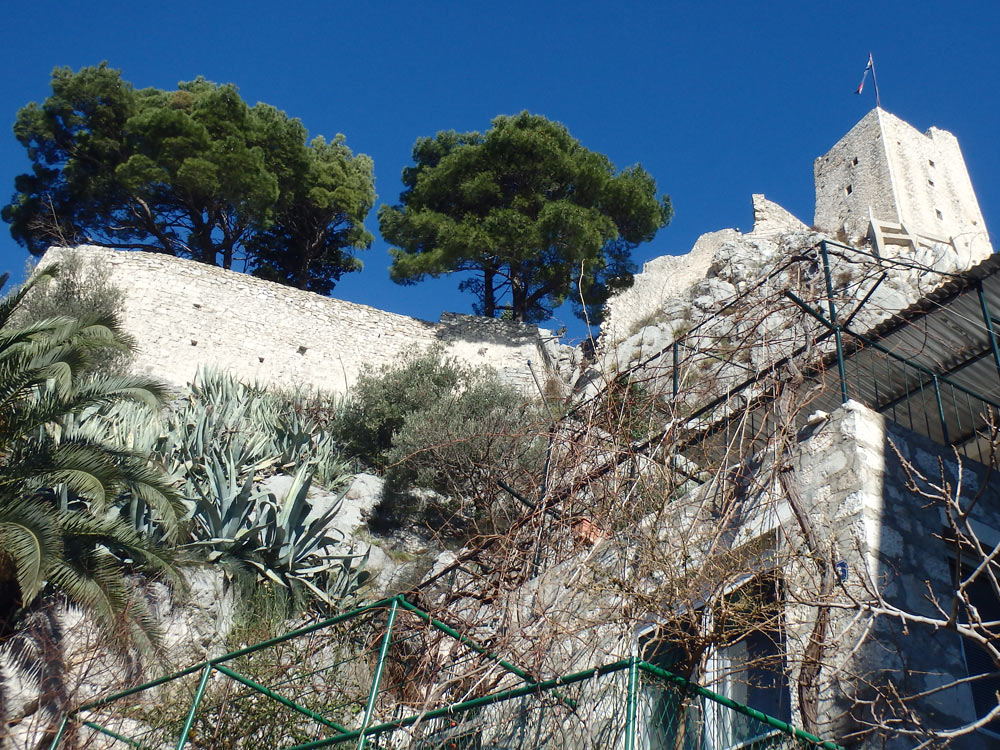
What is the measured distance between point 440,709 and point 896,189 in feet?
93.3

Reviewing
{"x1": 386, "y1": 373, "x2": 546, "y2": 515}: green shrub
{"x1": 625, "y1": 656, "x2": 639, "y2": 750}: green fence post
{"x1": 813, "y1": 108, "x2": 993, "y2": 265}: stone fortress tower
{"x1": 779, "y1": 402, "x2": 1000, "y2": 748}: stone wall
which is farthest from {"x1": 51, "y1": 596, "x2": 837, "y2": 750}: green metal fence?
{"x1": 813, "y1": 108, "x2": 993, "y2": 265}: stone fortress tower

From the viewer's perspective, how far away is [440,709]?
379cm

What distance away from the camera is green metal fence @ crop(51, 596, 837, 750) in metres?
3.44

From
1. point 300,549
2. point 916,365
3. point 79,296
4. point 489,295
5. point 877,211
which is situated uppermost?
point 877,211

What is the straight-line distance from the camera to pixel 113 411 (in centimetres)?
1030

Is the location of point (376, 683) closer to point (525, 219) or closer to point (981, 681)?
point (981, 681)

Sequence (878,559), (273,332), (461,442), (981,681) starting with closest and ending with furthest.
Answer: (878,559) → (981,681) → (461,442) → (273,332)

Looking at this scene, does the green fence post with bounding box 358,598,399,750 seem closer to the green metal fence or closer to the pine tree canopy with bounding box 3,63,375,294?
the green metal fence

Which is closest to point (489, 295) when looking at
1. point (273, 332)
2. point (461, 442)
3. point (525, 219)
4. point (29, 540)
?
point (525, 219)

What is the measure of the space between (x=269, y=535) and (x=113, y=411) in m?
3.43

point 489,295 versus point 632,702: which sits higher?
point 489,295

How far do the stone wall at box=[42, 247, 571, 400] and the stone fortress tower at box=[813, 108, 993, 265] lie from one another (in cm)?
1457

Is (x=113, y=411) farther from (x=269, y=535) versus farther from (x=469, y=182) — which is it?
(x=469, y=182)

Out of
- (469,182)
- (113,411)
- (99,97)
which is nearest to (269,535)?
(113,411)
